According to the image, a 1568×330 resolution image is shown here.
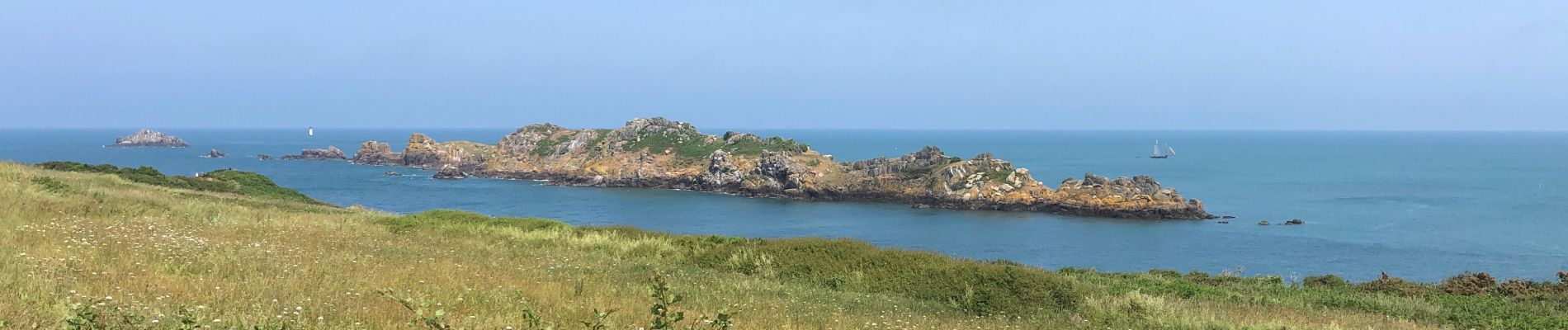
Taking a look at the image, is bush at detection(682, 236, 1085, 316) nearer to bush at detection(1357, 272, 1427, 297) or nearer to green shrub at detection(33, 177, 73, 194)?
bush at detection(1357, 272, 1427, 297)

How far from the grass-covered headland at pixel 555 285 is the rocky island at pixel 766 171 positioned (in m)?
64.3

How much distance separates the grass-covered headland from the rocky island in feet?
211

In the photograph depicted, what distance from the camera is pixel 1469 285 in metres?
19.1

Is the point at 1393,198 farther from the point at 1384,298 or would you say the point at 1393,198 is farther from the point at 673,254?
the point at 673,254

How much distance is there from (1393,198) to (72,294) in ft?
381

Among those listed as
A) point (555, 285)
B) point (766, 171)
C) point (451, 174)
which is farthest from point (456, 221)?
point (451, 174)

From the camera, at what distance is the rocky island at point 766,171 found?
84.6 meters

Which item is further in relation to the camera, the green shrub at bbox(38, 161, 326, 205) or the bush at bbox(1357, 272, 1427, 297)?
the green shrub at bbox(38, 161, 326, 205)

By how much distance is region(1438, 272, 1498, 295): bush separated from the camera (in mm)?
18656

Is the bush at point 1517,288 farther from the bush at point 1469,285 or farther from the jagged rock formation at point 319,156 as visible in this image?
the jagged rock formation at point 319,156

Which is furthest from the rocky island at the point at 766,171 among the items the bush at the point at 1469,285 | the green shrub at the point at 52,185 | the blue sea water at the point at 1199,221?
the green shrub at the point at 52,185

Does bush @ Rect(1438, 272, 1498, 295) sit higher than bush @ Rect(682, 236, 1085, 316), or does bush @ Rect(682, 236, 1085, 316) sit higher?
bush @ Rect(682, 236, 1085, 316)

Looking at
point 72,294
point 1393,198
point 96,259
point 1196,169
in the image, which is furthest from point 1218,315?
point 1196,169

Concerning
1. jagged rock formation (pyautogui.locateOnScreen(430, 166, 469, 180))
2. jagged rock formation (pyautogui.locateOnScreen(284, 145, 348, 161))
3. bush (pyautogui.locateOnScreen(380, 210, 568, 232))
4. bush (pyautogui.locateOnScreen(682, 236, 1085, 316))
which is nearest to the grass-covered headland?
bush (pyautogui.locateOnScreen(682, 236, 1085, 316))
